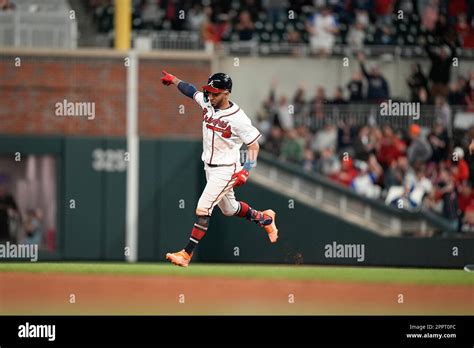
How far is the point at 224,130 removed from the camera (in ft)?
40.6

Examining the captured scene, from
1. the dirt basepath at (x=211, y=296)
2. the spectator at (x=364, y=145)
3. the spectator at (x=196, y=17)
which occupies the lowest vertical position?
the dirt basepath at (x=211, y=296)

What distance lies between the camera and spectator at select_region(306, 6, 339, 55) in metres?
22.2

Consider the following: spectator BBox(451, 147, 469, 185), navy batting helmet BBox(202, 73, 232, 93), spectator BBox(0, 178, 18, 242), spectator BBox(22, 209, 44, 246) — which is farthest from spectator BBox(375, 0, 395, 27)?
navy batting helmet BBox(202, 73, 232, 93)

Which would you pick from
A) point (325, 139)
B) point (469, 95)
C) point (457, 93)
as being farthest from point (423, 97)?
point (325, 139)

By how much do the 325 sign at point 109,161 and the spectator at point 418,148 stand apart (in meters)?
4.74

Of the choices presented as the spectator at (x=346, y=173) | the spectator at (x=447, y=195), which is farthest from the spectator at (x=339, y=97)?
the spectator at (x=447, y=195)

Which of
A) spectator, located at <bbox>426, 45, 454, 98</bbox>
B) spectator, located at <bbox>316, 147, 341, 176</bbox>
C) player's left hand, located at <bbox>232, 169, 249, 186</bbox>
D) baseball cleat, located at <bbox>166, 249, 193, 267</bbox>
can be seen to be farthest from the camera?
spectator, located at <bbox>426, 45, 454, 98</bbox>

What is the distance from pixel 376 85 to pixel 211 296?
7313mm

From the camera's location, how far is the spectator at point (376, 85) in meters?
20.9

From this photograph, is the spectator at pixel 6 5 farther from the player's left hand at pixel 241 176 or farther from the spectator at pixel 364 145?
the player's left hand at pixel 241 176

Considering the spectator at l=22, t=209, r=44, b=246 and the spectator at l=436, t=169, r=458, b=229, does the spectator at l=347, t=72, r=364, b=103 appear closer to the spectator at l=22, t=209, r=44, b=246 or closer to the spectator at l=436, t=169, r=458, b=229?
the spectator at l=436, t=169, r=458, b=229

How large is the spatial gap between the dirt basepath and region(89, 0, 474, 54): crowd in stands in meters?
6.92

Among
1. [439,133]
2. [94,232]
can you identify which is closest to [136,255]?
[94,232]

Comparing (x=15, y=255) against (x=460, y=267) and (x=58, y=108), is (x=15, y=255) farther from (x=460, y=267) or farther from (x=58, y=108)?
(x=460, y=267)
